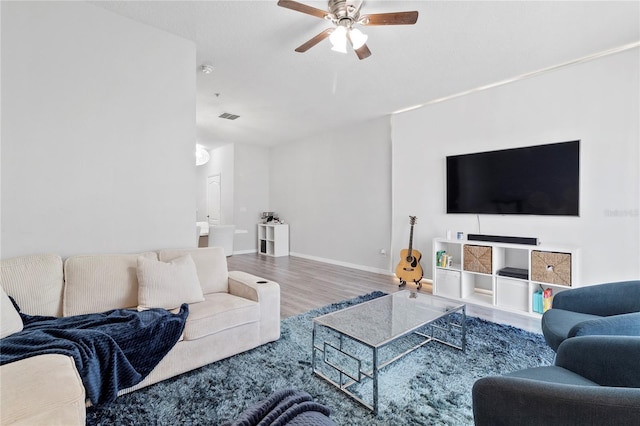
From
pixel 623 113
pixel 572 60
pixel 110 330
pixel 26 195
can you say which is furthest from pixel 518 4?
pixel 26 195

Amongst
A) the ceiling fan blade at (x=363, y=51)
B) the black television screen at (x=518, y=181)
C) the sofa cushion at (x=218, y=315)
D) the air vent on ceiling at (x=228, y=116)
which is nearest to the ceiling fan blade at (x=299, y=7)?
the ceiling fan blade at (x=363, y=51)

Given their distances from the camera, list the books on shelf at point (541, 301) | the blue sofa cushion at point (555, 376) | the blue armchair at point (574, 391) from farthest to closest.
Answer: the books on shelf at point (541, 301)
the blue sofa cushion at point (555, 376)
the blue armchair at point (574, 391)

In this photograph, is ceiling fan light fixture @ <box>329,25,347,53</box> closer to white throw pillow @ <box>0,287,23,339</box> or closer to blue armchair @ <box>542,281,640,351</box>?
blue armchair @ <box>542,281,640,351</box>

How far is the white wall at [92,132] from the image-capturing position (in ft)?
6.80

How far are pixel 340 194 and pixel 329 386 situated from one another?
4169 millimetres

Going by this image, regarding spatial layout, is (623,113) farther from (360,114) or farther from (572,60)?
(360,114)

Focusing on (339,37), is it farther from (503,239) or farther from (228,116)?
(228,116)

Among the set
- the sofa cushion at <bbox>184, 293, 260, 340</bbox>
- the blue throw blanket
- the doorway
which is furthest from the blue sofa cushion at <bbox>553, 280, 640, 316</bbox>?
the doorway

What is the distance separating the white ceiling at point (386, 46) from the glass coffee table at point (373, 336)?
93.3 inches

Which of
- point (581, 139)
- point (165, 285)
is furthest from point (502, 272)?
point (165, 285)

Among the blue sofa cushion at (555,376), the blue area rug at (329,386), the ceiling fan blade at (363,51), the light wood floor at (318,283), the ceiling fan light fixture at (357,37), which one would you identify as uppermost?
the ceiling fan blade at (363,51)

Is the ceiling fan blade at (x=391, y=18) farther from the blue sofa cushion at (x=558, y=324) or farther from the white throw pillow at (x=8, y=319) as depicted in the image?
the white throw pillow at (x=8, y=319)

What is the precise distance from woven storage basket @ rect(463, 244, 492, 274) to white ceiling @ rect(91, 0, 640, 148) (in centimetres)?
203

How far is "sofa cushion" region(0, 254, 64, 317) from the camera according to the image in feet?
5.95
